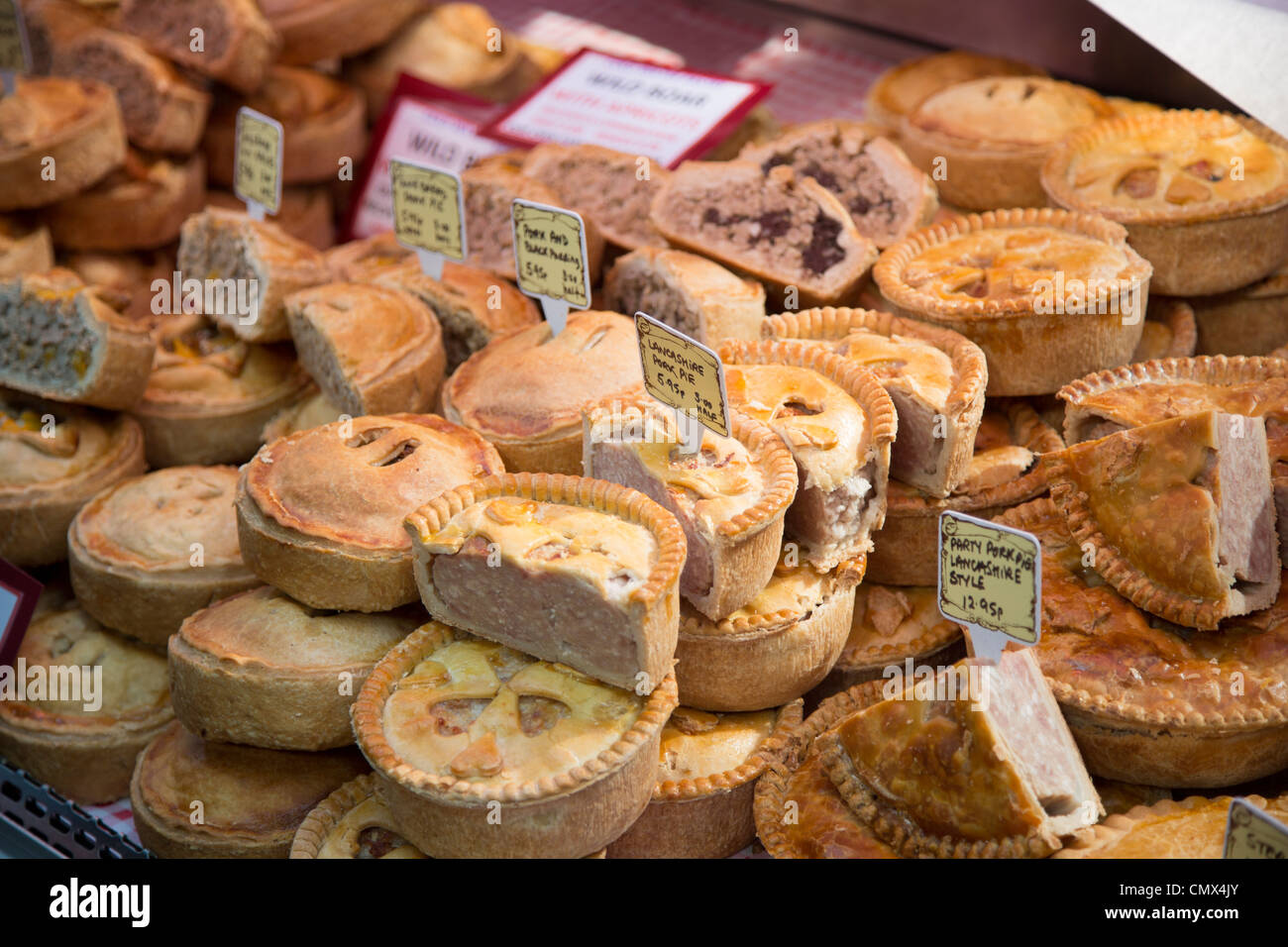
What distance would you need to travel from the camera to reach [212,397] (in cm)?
344

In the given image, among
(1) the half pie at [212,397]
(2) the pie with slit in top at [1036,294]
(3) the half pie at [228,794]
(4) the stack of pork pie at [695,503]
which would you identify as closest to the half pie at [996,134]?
(4) the stack of pork pie at [695,503]

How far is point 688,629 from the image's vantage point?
8.27 feet

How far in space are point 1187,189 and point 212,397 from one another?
2.57m

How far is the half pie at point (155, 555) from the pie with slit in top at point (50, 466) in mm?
108

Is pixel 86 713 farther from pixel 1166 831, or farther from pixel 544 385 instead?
pixel 1166 831

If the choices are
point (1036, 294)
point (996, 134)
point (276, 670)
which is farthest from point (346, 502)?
point (996, 134)

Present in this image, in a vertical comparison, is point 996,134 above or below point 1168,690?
above

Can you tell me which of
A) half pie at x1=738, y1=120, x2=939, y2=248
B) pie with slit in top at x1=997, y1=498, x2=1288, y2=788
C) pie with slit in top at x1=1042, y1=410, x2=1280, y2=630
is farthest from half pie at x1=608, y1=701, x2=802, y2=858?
half pie at x1=738, y1=120, x2=939, y2=248

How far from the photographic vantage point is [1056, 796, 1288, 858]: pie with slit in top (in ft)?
7.15

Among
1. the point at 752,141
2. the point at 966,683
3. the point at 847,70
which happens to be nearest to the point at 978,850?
the point at 966,683

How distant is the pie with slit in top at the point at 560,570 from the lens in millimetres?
2227

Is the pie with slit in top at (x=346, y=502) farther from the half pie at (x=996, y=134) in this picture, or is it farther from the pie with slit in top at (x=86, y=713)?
the half pie at (x=996, y=134)

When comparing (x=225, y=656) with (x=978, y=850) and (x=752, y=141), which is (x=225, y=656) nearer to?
(x=978, y=850)

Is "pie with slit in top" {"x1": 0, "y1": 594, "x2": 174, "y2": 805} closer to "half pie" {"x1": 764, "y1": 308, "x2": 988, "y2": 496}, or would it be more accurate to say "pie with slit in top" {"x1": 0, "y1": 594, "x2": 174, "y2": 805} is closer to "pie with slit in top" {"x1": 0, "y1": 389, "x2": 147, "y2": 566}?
"pie with slit in top" {"x1": 0, "y1": 389, "x2": 147, "y2": 566}
